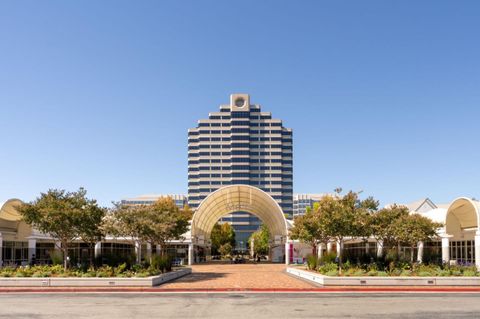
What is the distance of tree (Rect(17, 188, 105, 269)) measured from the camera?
31250mm

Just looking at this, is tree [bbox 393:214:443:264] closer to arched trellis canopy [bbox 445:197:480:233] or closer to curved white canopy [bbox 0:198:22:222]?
arched trellis canopy [bbox 445:197:480:233]

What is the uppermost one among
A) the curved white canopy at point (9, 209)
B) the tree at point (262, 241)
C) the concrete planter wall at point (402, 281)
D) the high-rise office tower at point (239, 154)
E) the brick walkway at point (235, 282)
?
the high-rise office tower at point (239, 154)

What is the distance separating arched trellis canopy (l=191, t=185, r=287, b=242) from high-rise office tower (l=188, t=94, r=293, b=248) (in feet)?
278

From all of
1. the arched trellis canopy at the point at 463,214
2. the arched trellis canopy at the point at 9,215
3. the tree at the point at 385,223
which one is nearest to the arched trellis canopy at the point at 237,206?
the arched trellis canopy at the point at 463,214

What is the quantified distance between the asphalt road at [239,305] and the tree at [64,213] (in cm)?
694

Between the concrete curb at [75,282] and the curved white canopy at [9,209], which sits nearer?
the concrete curb at [75,282]

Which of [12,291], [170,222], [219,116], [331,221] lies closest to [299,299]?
[331,221]

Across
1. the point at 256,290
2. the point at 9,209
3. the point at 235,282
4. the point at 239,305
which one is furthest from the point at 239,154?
the point at 239,305

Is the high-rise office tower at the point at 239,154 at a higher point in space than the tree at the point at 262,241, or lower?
higher

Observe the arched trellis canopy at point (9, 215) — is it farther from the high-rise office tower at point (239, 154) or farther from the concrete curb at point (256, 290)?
the high-rise office tower at point (239, 154)

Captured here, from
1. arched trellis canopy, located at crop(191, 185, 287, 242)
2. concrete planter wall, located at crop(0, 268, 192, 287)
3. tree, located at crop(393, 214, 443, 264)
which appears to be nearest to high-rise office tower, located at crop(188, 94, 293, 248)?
arched trellis canopy, located at crop(191, 185, 287, 242)

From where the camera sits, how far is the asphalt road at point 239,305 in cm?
1748

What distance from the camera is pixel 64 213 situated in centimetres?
3109

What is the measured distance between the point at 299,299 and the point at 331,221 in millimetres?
12200
